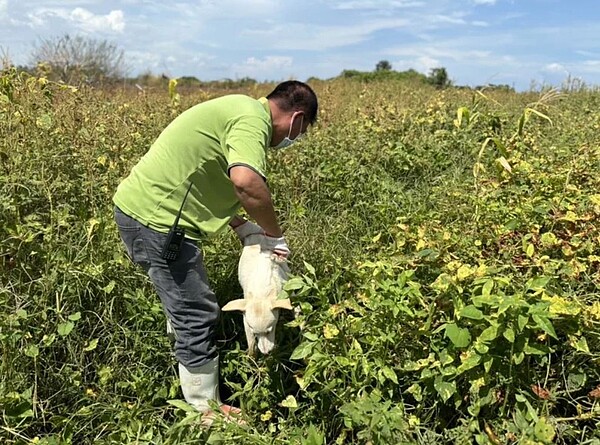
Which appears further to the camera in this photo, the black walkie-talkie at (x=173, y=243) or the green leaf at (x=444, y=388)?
the black walkie-talkie at (x=173, y=243)

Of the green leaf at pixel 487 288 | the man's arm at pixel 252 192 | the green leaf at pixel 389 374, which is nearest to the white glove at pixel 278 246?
the man's arm at pixel 252 192

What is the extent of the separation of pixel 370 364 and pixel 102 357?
1.50m

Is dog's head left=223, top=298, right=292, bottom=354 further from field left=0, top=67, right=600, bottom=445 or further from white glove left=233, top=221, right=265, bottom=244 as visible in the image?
white glove left=233, top=221, right=265, bottom=244

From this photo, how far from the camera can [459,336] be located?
6.75ft

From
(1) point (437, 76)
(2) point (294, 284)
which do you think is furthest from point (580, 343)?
(1) point (437, 76)

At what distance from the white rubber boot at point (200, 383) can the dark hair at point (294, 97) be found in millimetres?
1329

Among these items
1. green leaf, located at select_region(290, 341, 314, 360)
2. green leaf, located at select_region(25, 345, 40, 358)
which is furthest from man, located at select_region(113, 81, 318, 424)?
green leaf, located at select_region(25, 345, 40, 358)

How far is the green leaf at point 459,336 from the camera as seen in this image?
2.05 metres

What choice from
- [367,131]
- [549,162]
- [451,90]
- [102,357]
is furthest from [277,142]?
[451,90]

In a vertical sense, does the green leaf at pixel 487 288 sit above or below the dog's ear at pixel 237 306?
above

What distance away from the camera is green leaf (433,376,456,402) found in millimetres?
2078

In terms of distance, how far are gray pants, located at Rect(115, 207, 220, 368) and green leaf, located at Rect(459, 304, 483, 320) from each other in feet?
4.05

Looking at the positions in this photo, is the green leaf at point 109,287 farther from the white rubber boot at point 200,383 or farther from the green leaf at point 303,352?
the green leaf at point 303,352

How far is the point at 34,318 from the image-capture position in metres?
2.78
